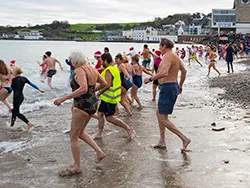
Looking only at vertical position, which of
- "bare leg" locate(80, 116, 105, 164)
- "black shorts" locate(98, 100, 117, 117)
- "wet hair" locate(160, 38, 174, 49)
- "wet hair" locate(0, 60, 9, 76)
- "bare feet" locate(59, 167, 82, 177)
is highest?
"wet hair" locate(160, 38, 174, 49)

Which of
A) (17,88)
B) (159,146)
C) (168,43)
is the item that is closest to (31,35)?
(17,88)

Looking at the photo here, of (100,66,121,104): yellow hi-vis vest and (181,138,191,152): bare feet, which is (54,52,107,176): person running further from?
(181,138,191,152): bare feet

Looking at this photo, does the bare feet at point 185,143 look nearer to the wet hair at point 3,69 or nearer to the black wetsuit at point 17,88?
the black wetsuit at point 17,88

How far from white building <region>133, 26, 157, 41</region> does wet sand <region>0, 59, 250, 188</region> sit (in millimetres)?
176926

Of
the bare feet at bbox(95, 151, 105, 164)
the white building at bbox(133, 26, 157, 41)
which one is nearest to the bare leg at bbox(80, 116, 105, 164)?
the bare feet at bbox(95, 151, 105, 164)

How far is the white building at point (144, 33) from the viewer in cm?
18325

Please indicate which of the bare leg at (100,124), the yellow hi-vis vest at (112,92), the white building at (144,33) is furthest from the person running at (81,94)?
the white building at (144,33)

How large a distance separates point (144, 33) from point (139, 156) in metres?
184

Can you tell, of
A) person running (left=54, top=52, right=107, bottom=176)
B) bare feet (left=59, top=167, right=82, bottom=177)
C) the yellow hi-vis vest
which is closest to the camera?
person running (left=54, top=52, right=107, bottom=176)

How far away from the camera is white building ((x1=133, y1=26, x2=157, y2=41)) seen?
183m

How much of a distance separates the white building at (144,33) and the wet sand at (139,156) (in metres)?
177

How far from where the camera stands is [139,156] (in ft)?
19.2

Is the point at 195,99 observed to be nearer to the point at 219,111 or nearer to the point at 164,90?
the point at 219,111

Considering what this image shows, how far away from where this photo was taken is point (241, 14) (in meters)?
102
